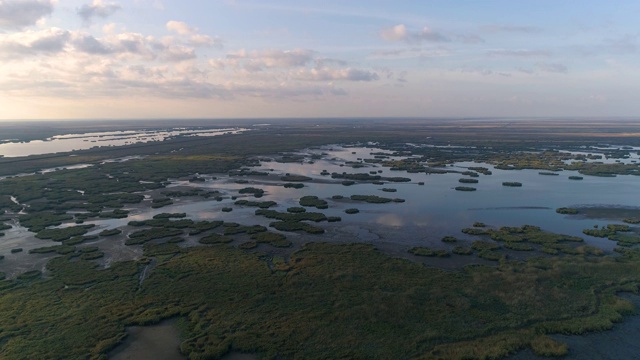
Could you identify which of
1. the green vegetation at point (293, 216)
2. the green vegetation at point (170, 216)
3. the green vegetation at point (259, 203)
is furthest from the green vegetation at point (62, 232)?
the green vegetation at point (293, 216)

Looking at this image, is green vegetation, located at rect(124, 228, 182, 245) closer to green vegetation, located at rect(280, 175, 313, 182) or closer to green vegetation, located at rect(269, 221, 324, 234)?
green vegetation, located at rect(269, 221, 324, 234)

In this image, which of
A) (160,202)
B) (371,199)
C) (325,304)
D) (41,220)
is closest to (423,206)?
(371,199)

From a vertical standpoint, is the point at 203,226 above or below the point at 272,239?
above

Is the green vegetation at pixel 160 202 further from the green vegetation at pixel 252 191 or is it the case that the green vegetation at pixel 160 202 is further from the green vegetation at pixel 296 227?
the green vegetation at pixel 296 227

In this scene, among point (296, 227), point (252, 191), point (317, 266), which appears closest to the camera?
point (317, 266)

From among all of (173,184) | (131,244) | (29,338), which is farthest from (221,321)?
(173,184)

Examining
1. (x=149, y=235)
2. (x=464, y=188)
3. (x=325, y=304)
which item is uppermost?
(x=464, y=188)

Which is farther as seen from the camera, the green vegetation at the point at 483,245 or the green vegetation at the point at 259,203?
the green vegetation at the point at 259,203

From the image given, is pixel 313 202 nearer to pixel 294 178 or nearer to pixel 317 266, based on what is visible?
pixel 294 178
